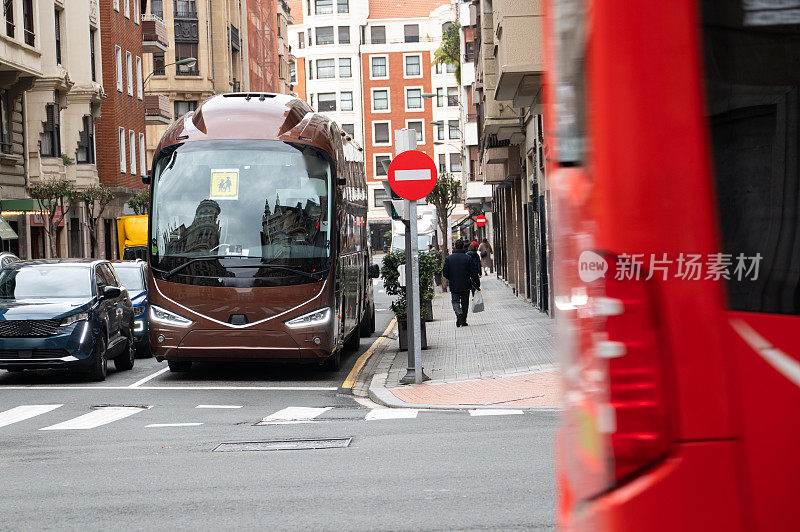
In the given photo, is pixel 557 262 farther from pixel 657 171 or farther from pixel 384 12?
pixel 384 12

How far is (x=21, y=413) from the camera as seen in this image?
12.8m

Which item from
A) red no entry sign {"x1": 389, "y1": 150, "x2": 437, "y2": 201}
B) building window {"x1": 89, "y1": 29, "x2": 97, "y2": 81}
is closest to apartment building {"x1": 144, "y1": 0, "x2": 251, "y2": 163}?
building window {"x1": 89, "y1": 29, "x2": 97, "y2": 81}

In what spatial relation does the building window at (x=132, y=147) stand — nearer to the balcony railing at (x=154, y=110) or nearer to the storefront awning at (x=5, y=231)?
the balcony railing at (x=154, y=110)

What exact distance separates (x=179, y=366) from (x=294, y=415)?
574 centimetres

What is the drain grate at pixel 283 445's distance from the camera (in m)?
9.70

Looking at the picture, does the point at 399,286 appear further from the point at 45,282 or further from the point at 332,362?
the point at 45,282

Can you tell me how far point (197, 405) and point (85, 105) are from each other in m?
33.9

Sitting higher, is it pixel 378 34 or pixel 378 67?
pixel 378 34

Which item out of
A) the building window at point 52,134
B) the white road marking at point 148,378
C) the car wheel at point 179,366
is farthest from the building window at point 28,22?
the car wheel at point 179,366

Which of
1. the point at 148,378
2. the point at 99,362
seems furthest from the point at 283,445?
the point at 148,378

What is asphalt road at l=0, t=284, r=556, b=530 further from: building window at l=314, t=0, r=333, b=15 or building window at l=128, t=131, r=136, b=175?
building window at l=314, t=0, r=333, b=15

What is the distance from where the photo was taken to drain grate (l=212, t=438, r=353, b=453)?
970 cm

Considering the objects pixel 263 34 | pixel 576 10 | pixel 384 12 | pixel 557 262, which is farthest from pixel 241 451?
pixel 384 12

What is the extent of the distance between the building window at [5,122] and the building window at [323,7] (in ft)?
269
